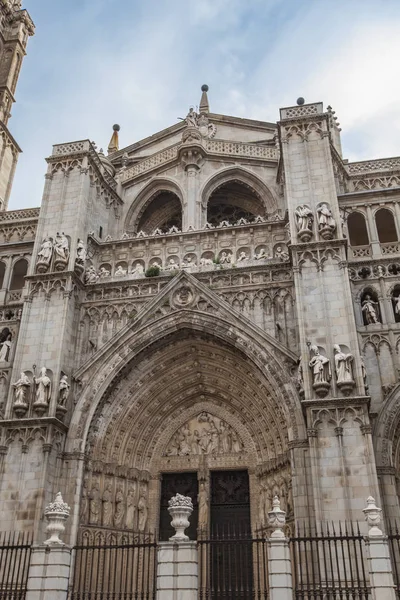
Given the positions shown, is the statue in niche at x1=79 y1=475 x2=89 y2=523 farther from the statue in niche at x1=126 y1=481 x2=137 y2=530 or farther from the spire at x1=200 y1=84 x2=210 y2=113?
Result: the spire at x1=200 y1=84 x2=210 y2=113

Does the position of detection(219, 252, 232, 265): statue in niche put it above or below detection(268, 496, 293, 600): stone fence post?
above

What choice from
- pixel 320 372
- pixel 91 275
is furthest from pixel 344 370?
pixel 91 275

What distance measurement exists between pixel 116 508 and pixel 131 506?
1.77ft

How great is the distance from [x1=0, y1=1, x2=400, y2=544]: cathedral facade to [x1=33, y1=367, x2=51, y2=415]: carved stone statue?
0.20 feet

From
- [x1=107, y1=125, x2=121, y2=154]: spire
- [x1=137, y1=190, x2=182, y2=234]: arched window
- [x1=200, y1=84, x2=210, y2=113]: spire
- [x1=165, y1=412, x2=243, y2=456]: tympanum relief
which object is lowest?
[x1=165, y1=412, x2=243, y2=456]: tympanum relief

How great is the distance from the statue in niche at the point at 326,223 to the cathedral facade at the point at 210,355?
2.8 inches

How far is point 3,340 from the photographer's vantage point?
21047 mm

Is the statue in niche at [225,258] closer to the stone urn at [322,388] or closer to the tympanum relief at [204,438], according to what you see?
the tympanum relief at [204,438]

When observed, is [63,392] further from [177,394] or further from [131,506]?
[131,506]

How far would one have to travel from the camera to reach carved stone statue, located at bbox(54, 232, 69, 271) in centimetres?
2042

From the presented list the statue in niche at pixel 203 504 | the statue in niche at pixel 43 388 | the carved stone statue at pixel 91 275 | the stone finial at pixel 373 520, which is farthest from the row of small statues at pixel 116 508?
the stone finial at pixel 373 520

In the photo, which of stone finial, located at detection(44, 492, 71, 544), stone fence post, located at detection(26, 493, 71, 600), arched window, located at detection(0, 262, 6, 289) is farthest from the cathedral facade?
stone fence post, located at detection(26, 493, 71, 600)

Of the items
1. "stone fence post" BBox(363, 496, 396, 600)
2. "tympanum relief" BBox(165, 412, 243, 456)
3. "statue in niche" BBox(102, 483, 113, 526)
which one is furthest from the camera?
"tympanum relief" BBox(165, 412, 243, 456)

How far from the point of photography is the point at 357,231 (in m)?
21.0
